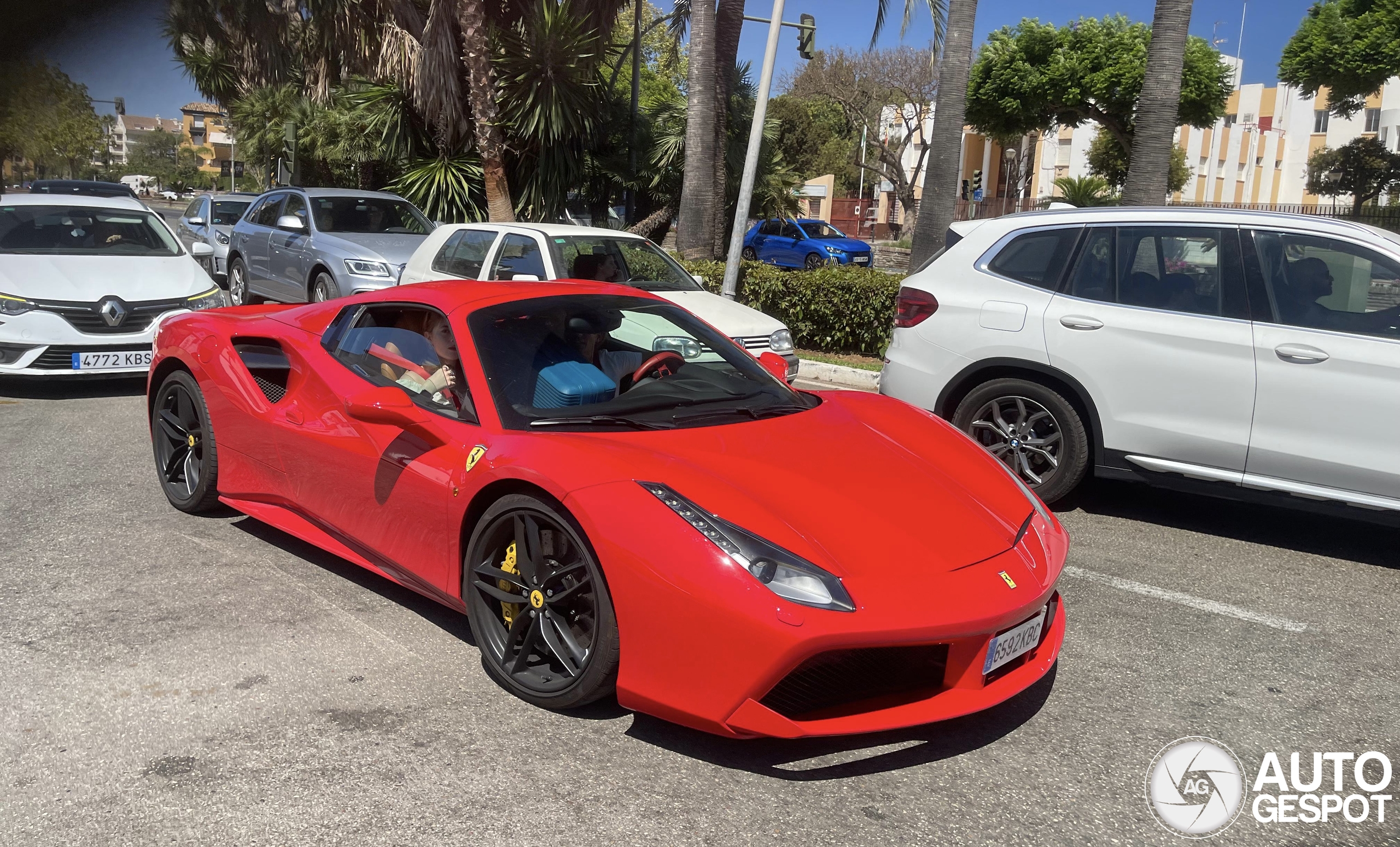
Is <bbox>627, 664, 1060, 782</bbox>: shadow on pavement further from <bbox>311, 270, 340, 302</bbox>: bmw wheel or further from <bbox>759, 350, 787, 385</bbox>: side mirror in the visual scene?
<bbox>311, 270, 340, 302</bbox>: bmw wheel

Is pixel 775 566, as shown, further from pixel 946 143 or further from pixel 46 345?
pixel 946 143

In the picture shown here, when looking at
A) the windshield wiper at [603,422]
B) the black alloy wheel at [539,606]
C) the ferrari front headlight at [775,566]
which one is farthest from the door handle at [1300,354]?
the black alloy wheel at [539,606]

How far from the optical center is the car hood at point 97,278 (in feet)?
27.9

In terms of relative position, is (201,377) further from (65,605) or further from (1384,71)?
(1384,71)

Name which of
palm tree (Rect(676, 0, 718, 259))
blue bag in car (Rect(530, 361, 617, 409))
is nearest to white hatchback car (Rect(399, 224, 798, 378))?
blue bag in car (Rect(530, 361, 617, 409))

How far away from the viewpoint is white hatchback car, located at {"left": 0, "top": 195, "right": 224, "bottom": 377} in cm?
830

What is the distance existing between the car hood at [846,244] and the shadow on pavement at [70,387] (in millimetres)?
21136

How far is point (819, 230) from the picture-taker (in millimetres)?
30422

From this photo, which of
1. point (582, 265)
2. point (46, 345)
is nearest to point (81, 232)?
point (46, 345)

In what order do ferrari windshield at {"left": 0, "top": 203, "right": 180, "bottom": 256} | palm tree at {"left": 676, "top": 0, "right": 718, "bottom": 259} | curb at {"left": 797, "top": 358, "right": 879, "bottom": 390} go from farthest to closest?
palm tree at {"left": 676, "top": 0, "right": 718, "bottom": 259} → curb at {"left": 797, "top": 358, "right": 879, "bottom": 390} → ferrari windshield at {"left": 0, "top": 203, "right": 180, "bottom": 256}

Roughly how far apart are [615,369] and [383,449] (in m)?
0.91

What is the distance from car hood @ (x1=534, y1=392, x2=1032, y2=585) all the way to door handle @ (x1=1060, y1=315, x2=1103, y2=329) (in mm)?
2046

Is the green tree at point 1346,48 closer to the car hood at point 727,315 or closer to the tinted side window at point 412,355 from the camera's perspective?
the car hood at point 727,315

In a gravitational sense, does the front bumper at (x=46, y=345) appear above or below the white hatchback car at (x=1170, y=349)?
below
